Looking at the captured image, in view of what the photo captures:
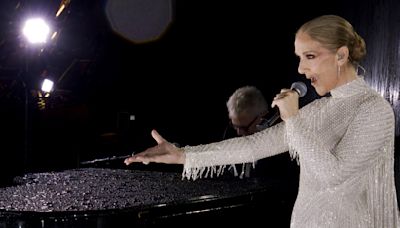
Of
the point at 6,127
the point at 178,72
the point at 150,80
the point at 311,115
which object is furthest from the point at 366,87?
the point at 6,127

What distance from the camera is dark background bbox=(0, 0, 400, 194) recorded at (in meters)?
5.24

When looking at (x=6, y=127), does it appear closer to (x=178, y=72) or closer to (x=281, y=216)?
(x=178, y=72)

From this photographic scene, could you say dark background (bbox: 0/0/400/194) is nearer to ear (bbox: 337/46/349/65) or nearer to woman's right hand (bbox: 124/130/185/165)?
ear (bbox: 337/46/349/65)

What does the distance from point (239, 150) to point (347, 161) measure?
0.41 meters

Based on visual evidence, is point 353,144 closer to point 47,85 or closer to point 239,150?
point 239,150

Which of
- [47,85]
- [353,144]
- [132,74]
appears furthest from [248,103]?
[47,85]

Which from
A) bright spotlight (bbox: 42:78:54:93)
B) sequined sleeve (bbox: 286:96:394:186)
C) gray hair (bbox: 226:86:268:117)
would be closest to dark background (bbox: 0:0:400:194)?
bright spotlight (bbox: 42:78:54:93)

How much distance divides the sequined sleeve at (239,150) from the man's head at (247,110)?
6.38 feet

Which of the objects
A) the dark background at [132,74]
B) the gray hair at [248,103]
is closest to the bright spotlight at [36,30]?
the dark background at [132,74]

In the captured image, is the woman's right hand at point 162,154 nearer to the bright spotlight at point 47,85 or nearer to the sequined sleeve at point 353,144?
the sequined sleeve at point 353,144

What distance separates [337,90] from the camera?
131cm

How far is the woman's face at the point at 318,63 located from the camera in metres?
1.26

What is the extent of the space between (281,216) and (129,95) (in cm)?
623

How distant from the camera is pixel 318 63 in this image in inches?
49.8
